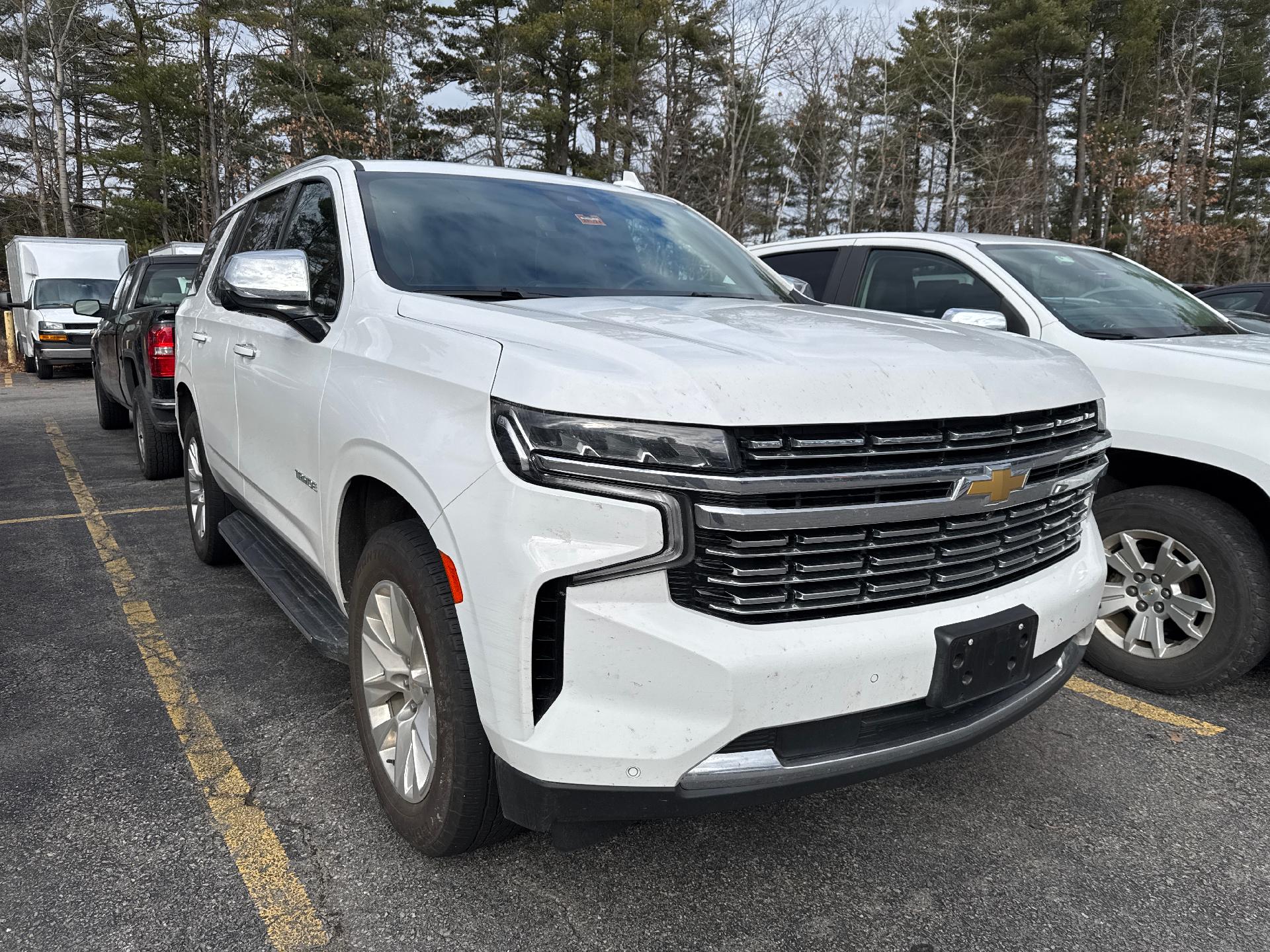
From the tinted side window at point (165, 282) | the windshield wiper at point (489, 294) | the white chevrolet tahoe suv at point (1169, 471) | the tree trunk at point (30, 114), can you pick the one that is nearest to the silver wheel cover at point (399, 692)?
the windshield wiper at point (489, 294)

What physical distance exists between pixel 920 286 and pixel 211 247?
3935 mm

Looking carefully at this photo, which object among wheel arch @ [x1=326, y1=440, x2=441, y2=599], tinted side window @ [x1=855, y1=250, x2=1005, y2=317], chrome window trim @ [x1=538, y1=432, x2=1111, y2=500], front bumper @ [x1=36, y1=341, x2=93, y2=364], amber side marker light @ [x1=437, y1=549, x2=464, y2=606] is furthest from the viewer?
front bumper @ [x1=36, y1=341, x2=93, y2=364]

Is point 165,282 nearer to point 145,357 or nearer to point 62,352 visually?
point 145,357

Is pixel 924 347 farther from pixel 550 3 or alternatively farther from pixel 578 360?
pixel 550 3

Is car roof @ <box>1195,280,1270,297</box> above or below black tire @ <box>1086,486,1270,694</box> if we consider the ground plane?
above

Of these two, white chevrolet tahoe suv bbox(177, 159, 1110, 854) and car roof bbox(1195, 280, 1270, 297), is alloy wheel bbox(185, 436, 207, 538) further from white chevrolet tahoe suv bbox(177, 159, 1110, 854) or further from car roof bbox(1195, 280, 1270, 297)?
car roof bbox(1195, 280, 1270, 297)

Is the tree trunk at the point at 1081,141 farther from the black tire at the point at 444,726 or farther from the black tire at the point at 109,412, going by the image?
the black tire at the point at 444,726

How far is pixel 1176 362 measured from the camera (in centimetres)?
355

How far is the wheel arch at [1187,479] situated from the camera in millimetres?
3453

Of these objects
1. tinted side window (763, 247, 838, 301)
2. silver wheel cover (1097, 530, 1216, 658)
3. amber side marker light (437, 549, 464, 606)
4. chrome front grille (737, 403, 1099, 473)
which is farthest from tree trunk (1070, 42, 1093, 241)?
amber side marker light (437, 549, 464, 606)

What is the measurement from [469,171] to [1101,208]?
35063 millimetres

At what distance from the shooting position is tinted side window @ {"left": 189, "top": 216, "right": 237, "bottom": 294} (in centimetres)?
489

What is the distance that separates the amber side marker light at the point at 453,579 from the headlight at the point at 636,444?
357 millimetres

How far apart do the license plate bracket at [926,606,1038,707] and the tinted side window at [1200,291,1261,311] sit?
876 centimetres
